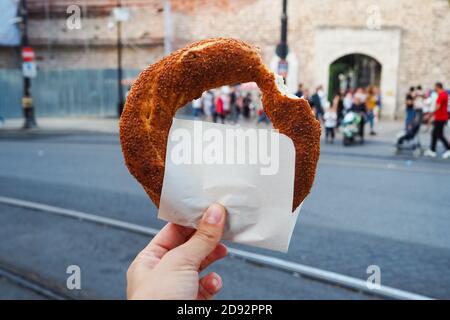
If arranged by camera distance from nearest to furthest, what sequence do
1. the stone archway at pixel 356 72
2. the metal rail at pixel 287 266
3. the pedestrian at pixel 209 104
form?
the metal rail at pixel 287 266, the pedestrian at pixel 209 104, the stone archway at pixel 356 72

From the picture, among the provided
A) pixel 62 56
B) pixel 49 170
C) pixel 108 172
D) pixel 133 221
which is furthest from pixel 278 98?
pixel 62 56

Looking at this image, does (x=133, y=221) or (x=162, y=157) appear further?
(x=133, y=221)

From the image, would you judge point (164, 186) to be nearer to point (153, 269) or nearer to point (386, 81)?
point (153, 269)

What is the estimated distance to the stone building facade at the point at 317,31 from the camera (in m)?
23.2

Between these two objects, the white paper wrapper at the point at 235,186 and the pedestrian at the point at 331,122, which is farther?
the pedestrian at the point at 331,122

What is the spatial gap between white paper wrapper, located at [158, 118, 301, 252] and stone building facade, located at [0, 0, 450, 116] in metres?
21.7

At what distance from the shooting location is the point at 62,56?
27078mm

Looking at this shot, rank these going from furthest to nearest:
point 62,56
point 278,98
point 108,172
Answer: point 62,56 < point 108,172 < point 278,98

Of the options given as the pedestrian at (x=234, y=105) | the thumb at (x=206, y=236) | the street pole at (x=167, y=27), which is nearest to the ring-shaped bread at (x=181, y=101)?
the thumb at (x=206, y=236)

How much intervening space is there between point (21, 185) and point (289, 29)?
17675mm

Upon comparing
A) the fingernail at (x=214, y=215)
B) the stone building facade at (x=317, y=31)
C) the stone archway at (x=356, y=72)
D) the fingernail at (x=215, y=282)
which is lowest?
the fingernail at (x=215, y=282)

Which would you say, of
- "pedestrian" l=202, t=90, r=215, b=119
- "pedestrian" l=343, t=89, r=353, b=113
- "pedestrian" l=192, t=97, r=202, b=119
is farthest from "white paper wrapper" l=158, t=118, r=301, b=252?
"pedestrian" l=202, t=90, r=215, b=119

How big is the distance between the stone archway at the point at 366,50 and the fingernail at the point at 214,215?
23.0 meters

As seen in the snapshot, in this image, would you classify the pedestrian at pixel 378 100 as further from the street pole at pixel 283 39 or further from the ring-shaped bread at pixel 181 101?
the ring-shaped bread at pixel 181 101
